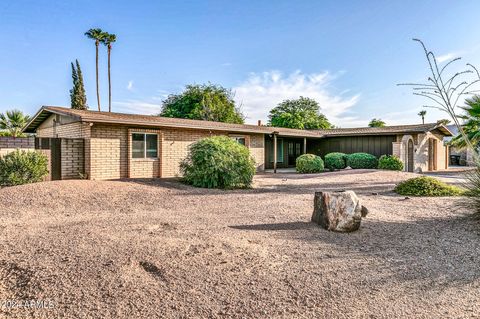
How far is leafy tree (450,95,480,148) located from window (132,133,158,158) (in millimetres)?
11430

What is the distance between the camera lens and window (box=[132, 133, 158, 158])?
12438mm

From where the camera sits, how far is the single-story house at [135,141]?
11.1 m

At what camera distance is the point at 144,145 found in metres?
12.7

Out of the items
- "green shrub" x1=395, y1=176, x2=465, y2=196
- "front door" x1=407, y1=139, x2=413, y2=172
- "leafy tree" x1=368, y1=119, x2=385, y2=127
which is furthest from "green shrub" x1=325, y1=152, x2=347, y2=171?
"leafy tree" x1=368, y1=119, x2=385, y2=127

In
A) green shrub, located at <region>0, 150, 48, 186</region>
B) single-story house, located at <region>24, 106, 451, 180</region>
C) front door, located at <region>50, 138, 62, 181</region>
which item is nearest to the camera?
green shrub, located at <region>0, 150, 48, 186</region>

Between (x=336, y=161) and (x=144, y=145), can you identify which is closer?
(x=144, y=145)

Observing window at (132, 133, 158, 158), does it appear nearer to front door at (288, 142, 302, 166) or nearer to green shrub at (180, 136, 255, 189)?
green shrub at (180, 136, 255, 189)

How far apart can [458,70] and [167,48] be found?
16.0 m

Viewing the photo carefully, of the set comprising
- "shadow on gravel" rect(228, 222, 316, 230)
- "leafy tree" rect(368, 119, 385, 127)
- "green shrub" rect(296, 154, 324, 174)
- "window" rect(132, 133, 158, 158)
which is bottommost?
"shadow on gravel" rect(228, 222, 316, 230)

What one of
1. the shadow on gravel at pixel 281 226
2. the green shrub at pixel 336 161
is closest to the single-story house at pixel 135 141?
the green shrub at pixel 336 161

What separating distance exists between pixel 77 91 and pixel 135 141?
1997 centimetres

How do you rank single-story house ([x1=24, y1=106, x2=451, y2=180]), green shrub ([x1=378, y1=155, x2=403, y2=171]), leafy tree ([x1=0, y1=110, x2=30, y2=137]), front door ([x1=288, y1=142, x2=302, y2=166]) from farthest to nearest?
leafy tree ([x1=0, y1=110, x2=30, y2=137])
front door ([x1=288, y1=142, x2=302, y2=166])
green shrub ([x1=378, y1=155, x2=403, y2=171])
single-story house ([x1=24, y1=106, x2=451, y2=180])

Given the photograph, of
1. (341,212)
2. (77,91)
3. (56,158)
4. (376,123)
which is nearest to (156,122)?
(56,158)

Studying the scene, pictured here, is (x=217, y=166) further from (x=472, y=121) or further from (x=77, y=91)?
(x=77, y=91)
